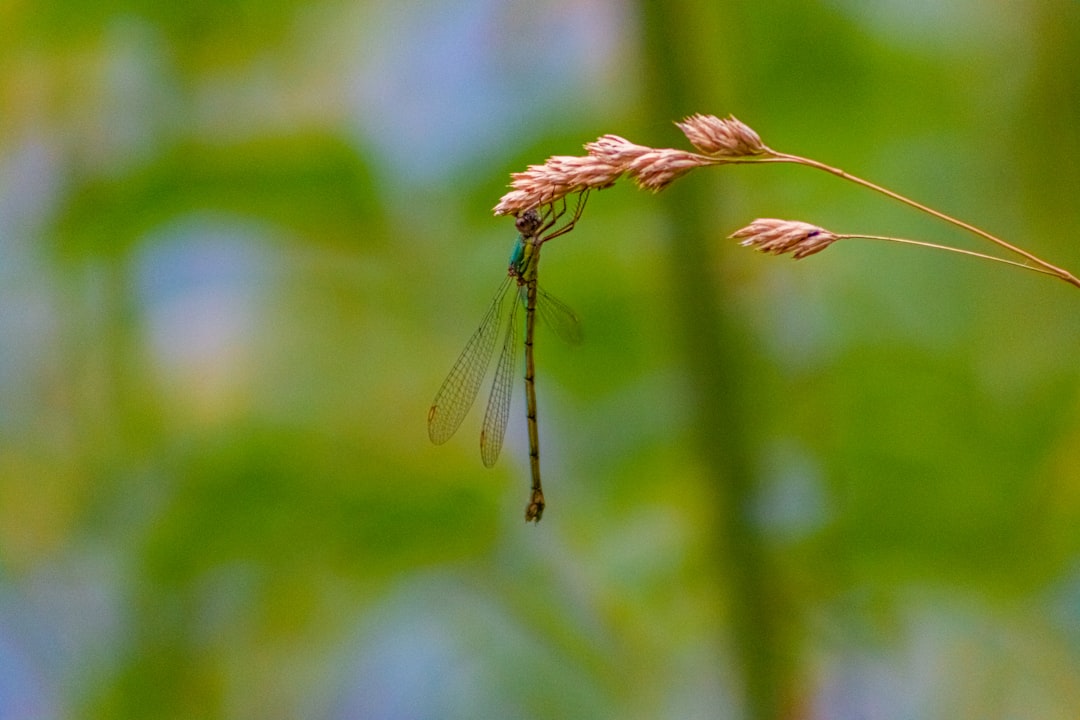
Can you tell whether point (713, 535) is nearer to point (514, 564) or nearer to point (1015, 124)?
point (514, 564)

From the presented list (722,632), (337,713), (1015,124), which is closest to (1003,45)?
(1015,124)

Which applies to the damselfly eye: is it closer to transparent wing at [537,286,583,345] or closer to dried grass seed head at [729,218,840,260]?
transparent wing at [537,286,583,345]

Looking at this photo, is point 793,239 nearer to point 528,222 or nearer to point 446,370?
point 528,222

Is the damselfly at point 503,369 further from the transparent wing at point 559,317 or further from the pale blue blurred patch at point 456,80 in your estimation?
the pale blue blurred patch at point 456,80

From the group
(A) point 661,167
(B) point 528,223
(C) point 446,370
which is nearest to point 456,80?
(B) point 528,223

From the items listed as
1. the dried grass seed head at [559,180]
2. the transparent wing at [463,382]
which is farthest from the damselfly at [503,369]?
the dried grass seed head at [559,180]

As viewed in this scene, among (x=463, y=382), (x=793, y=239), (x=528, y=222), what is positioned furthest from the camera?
(x=463, y=382)
